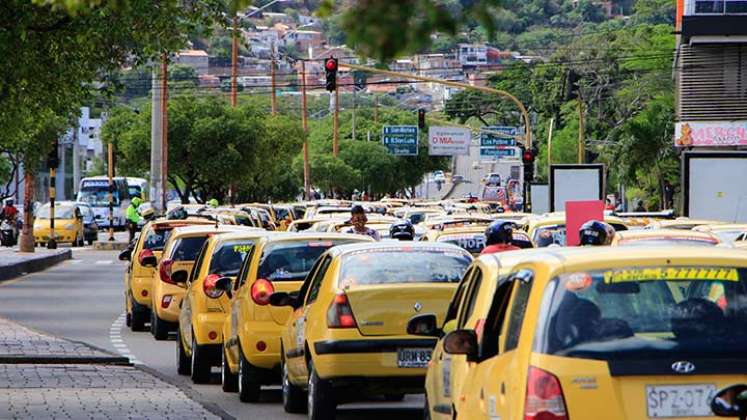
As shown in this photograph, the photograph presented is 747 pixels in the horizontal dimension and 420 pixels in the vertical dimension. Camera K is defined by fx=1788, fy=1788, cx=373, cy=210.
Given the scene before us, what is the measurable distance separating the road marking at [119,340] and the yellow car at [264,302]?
4148 millimetres

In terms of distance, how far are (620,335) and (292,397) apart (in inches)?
284

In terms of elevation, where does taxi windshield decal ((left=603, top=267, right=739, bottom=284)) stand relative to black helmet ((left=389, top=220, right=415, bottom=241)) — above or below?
above

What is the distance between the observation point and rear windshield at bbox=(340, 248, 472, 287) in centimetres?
1407

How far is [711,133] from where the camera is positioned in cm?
5488

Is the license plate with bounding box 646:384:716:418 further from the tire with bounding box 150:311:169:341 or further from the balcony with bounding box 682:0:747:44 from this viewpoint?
the balcony with bounding box 682:0:747:44

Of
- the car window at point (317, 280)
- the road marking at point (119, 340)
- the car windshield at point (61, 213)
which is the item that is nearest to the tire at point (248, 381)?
the car window at point (317, 280)

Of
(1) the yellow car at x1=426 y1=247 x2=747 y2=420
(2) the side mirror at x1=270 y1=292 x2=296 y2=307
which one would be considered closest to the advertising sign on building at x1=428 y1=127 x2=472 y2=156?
(2) the side mirror at x1=270 y1=292 x2=296 y2=307

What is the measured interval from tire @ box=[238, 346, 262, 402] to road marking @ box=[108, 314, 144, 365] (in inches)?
174

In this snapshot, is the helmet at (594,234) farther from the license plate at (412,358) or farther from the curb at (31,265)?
the curb at (31,265)

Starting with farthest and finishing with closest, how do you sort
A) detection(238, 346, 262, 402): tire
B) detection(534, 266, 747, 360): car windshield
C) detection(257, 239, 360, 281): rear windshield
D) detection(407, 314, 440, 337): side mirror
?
1. detection(257, 239, 360, 281): rear windshield
2. detection(238, 346, 262, 402): tire
3. detection(407, 314, 440, 337): side mirror
4. detection(534, 266, 747, 360): car windshield

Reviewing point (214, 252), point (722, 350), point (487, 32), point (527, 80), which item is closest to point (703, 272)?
point (722, 350)

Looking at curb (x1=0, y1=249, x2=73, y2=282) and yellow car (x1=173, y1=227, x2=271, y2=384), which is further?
curb (x1=0, y1=249, x2=73, y2=282)

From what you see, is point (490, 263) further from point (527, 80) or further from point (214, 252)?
point (527, 80)

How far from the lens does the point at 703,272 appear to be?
27.8ft
